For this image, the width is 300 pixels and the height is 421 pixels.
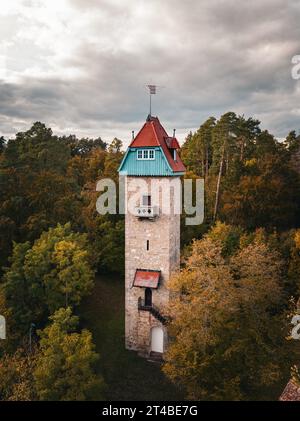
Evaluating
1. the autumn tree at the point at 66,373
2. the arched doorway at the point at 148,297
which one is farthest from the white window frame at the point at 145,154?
the autumn tree at the point at 66,373

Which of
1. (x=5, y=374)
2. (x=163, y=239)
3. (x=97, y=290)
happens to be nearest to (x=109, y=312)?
(x=97, y=290)

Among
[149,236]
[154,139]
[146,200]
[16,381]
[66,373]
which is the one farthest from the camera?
[149,236]

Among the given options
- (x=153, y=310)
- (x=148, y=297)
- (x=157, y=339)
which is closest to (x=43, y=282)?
(x=148, y=297)

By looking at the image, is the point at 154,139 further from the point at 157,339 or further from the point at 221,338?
the point at 157,339

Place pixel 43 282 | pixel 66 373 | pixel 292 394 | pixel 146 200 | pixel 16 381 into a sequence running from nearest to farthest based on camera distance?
pixel 292 394 < pixel 66 373 < pixel 16 381 < pixel 146 200 < pixel 43 282

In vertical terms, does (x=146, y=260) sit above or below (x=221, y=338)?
above

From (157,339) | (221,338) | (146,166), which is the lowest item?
(157,339)

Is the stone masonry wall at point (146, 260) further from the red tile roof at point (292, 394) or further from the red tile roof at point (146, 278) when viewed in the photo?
the red tile roof at point (292, 394)
